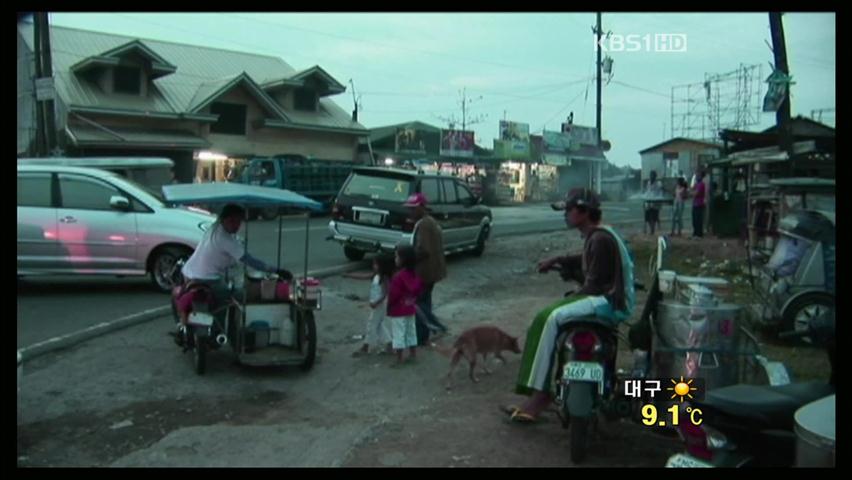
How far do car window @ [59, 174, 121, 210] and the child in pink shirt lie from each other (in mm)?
5271

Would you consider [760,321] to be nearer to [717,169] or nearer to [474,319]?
[474,319]

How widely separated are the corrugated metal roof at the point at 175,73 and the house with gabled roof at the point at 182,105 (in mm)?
50

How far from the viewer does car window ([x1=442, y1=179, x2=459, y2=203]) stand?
14422 mm

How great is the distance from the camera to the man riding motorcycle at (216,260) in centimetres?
663

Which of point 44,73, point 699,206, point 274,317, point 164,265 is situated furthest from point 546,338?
point 44,73

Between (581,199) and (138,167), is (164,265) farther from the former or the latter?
(581,199)

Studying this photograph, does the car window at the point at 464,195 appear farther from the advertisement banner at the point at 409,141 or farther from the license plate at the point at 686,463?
the advertisement banner at the point at 409,141

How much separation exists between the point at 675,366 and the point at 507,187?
122 feet

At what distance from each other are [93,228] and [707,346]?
328 inches

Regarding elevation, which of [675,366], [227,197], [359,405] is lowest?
[359,405]

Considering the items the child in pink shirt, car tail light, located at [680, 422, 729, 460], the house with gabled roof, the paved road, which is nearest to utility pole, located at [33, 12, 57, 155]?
the house with gabled roof
